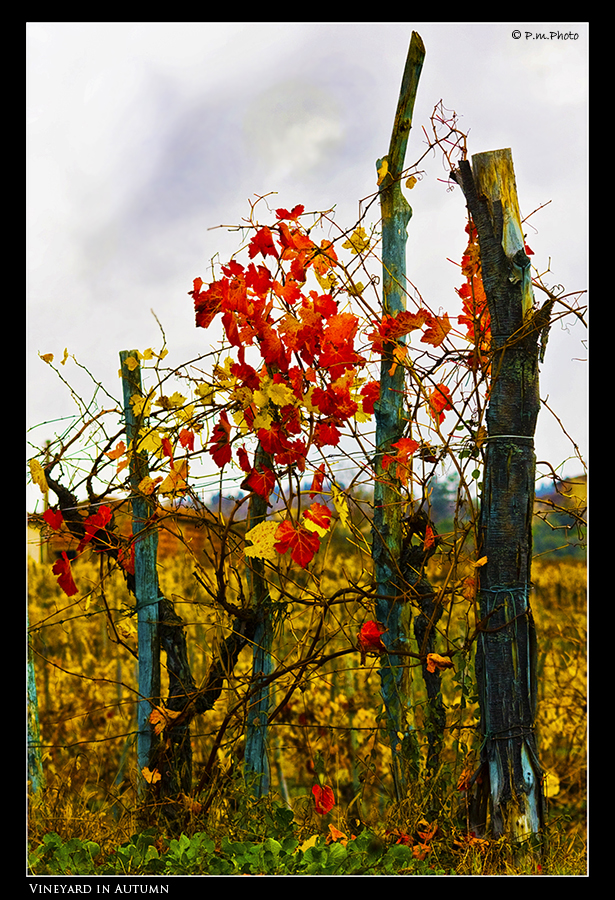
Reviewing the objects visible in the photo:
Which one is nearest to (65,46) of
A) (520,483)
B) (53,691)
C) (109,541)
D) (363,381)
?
(363,381)

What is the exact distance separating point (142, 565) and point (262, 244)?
1353 mm

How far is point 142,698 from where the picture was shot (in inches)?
117

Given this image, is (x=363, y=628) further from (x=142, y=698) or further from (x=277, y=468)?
(x=142, y=698)

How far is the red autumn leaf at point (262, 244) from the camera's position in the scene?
2889 mm

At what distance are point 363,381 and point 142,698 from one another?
1504 mm

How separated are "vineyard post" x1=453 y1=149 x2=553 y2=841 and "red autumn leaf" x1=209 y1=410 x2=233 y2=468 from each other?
0.97 m

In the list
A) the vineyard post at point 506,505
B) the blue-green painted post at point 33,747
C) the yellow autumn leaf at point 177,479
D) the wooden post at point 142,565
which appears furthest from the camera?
the blue-green painted post at point 33,747

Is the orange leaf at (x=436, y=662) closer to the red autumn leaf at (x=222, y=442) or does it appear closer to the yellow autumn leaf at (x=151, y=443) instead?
the red autumn leaf at (x=222, y=442)

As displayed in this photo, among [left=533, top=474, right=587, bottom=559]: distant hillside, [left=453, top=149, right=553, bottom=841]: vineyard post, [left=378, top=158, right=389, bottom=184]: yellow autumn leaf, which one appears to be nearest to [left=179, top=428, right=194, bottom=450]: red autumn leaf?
[left=453, top=149, right=553, bottom=841]: vineyard post

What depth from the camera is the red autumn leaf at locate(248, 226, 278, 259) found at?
9.48 feet

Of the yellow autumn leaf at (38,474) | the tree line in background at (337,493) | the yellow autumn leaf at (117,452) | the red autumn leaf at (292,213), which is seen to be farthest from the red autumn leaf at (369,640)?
the red autumn leaf at (292,213)

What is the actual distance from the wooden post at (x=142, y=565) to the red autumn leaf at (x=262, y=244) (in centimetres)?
65

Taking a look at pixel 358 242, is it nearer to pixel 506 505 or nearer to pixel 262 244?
pixel 262 244

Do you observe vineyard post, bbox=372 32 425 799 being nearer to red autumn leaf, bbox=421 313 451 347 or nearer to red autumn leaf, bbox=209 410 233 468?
red autumn leaf, bbox=421 313 451 347
